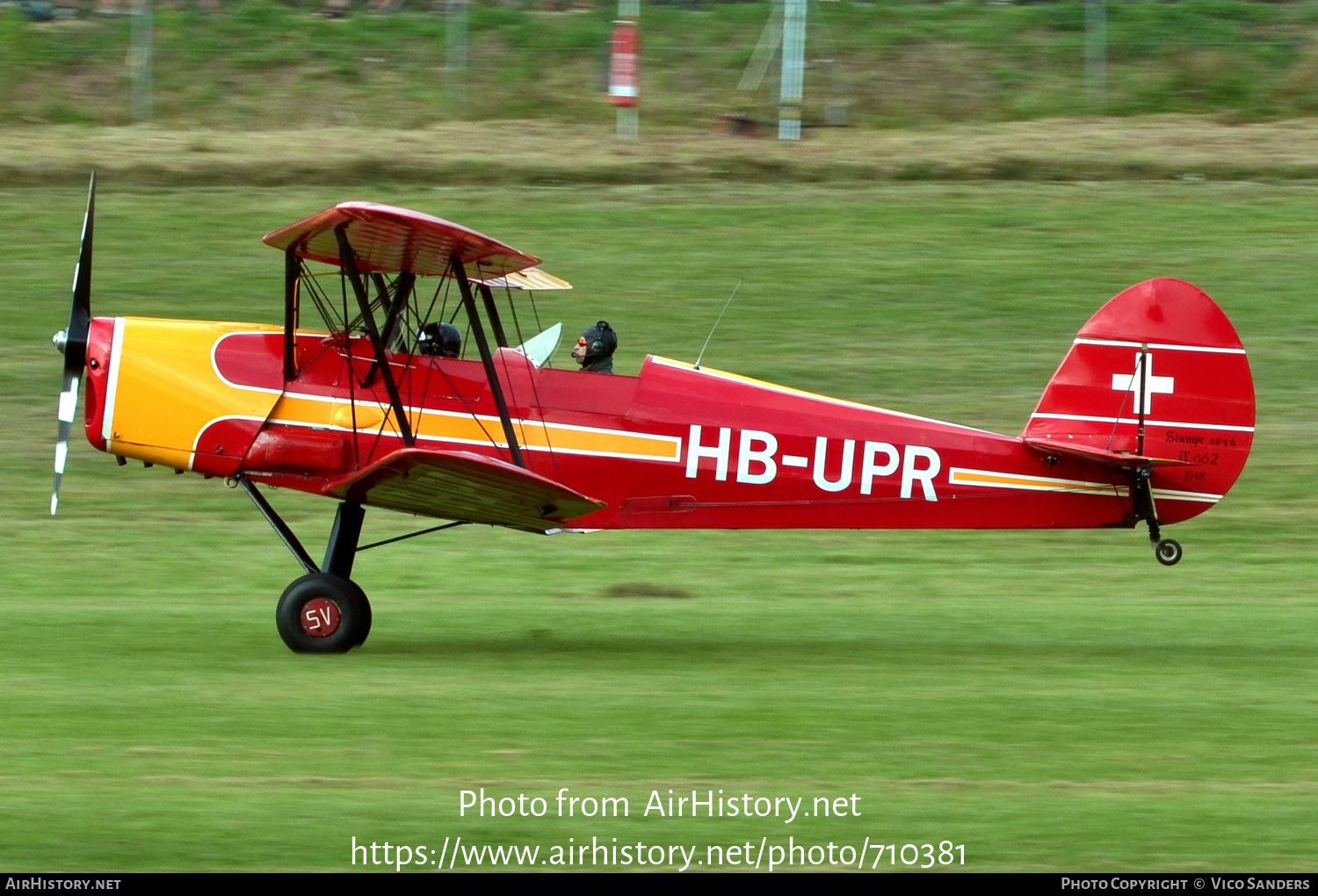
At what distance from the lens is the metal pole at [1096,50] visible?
25.2 meters

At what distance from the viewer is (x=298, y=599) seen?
9.65 m

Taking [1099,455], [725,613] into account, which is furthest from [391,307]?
[1099,455]

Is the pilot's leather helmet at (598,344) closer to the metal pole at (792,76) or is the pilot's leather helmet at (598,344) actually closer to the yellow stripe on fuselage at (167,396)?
the yellow stripe on fuselage at (167,396)

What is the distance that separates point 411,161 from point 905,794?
16.7 m

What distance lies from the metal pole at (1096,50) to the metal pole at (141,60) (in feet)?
47.5

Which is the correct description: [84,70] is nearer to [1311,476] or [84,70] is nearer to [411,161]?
[411,161]

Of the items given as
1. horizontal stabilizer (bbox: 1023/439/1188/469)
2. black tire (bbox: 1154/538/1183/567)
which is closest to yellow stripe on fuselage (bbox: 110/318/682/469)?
horizontal stabilizer (bbox: 1023/439/1188/469)

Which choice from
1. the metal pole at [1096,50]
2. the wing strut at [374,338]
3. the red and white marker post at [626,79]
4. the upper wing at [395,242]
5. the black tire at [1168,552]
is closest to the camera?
the upper wing at [395,242]

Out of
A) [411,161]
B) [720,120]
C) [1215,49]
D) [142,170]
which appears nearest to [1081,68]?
[1215,49]

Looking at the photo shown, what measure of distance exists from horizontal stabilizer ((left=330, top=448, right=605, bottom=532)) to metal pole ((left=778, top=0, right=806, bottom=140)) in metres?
15.1

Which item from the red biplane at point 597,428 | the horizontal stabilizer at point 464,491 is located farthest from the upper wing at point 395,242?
the horizontal stabilizer at point 464,491

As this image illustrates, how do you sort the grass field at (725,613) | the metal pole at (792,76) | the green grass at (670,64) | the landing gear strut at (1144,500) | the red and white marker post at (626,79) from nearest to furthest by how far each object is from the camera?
the grass field at (725,613) → the landing gear strut at (1144,500) → the red and white marker post at (626,79) → the metal pole at (792,76) → the green grass at (670,64)

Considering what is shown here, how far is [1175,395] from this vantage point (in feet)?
33.4

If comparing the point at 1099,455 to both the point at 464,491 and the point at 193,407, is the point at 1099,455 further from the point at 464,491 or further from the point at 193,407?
the point at 193,407
